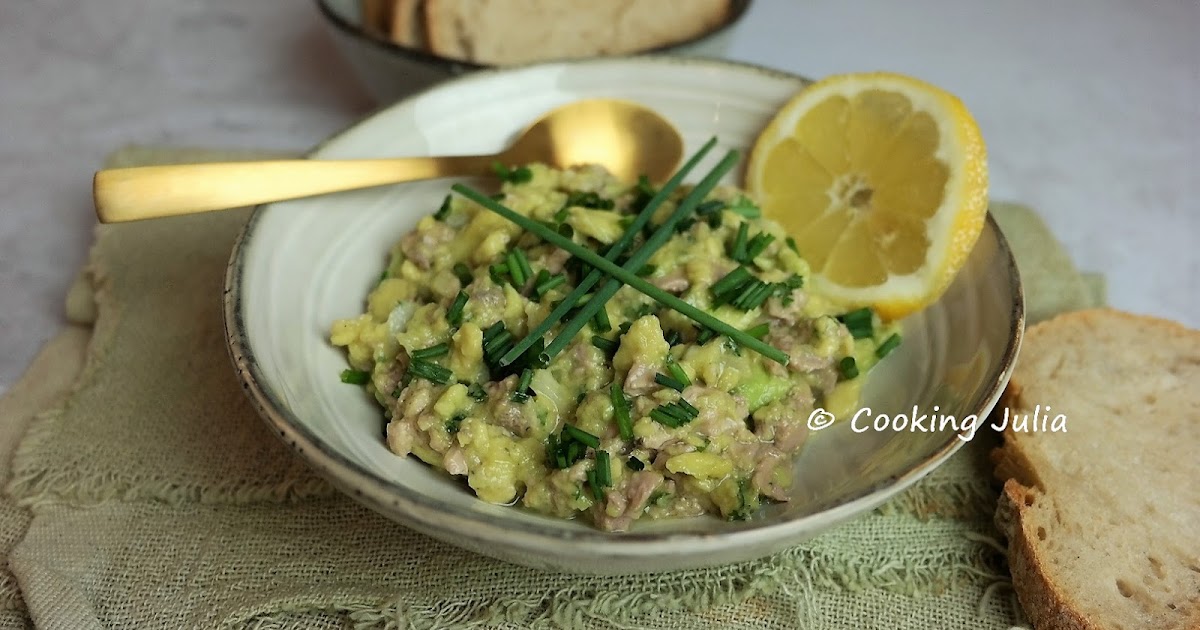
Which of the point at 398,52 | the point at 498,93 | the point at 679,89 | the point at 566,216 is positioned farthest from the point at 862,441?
the point at 398,52

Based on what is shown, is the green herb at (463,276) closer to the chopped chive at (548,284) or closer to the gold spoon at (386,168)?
the chopped chive at (548,284)

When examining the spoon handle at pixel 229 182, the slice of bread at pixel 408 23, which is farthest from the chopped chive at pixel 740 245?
the slice of bread at pixel 408 23

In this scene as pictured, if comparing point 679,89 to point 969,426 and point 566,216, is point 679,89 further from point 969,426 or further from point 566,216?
point 969,426

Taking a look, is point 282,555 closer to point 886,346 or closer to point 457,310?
point 457,310

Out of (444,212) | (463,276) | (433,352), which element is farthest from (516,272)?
(444,212)

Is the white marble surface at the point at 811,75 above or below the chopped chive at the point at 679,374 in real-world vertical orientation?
below

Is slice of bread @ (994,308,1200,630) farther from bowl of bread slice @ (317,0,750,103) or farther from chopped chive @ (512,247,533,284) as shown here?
bowl of bread slice @ (317,0,750,103)

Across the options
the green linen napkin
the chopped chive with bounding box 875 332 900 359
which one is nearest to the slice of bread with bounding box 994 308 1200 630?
the green linen napkin
